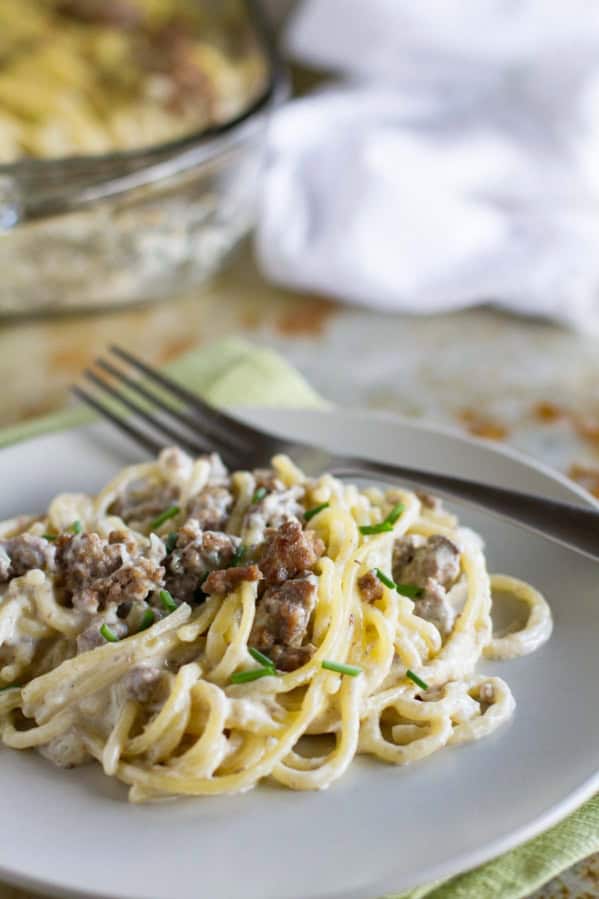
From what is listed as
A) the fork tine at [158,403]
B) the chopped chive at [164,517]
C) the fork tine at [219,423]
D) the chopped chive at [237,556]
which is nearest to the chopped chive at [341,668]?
the chopped chive at [237,556]

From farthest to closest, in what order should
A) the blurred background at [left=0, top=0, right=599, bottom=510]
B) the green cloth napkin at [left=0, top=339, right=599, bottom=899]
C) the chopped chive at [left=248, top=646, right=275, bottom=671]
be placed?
the blurred background at [left=0, top=0, right=599, bottom=510] < the chopped chive at [left=248, top=646, right=275, bottom=671] < the green cloth napkin at [left=0, top=339, right=599, bottom=899]

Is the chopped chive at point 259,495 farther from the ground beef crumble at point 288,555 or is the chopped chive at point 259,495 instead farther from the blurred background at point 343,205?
the blurred background at point 343,205

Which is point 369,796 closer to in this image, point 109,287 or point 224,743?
point 224,743

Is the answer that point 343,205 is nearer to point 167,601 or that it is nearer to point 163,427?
point 163,427

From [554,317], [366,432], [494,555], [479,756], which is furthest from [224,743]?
[554,317]

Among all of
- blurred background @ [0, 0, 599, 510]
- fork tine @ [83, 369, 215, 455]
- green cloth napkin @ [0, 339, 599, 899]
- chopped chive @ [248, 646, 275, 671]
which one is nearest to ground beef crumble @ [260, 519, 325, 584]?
chopped chive @ [248, 646, 275, 671]

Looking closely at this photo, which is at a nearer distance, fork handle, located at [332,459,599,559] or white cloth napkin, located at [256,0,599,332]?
fork handle, located at [332,459,599,559]

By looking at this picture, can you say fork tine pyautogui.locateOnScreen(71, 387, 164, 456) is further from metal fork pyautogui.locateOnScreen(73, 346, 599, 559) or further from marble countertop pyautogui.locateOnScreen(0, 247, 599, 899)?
marble countertop pyautogui.locateOnScreen(0, 247, 599, 899)
